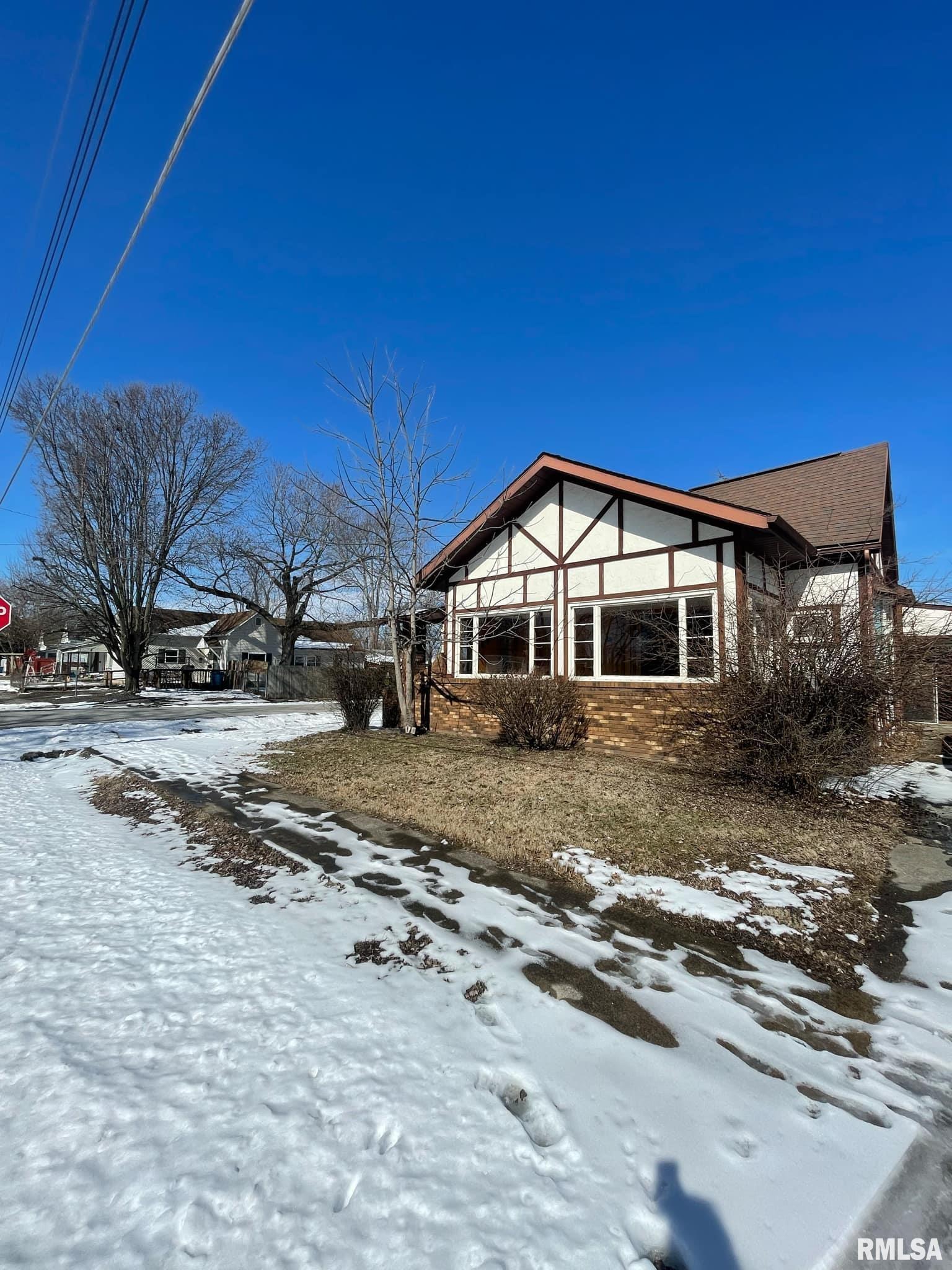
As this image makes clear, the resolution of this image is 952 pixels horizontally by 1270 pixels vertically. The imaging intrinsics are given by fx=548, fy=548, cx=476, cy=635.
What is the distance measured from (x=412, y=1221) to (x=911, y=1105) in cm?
190

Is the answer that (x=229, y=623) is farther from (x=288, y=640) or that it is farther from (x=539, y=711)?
(x=539, y=711)

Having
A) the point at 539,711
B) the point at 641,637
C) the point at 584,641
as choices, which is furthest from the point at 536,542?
the point at 539,711

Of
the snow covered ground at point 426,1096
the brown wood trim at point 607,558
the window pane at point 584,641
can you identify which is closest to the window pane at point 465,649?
the brown wood trim at point 607,558

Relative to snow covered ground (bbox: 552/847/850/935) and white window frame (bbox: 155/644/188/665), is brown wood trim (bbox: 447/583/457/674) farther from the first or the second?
white window frame (bbox: 155/644/188/665)

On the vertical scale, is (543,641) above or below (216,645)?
below

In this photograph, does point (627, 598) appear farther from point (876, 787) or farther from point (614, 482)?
point (876, 787)

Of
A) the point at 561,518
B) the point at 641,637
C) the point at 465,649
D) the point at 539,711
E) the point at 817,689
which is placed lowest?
the point at 539,711

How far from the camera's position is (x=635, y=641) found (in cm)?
1123

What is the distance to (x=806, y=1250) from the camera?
1.55m

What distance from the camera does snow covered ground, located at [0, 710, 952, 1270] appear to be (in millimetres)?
1552

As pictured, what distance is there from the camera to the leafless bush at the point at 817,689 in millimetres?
5801

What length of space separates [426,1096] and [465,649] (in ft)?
34.3

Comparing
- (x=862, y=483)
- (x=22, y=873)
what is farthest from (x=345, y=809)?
(x=862, y=483)

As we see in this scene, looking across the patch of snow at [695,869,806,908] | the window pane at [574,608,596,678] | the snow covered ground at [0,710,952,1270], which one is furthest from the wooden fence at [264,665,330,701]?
the patch of snow at [695,869,806,908]
